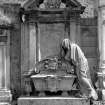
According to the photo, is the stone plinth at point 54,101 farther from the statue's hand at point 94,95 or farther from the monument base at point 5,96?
the monument base at point 5,96

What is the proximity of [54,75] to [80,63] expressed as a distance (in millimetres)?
886

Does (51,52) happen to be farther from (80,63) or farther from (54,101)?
(54,101)

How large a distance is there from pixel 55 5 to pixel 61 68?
2.12 meters

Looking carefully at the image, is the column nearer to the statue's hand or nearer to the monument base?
the statue's hand

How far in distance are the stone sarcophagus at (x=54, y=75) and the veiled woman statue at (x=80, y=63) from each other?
22 centimetres

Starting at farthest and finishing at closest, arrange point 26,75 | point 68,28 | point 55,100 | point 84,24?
point 84,24 → point 68,28 → point 26,75 → point 55,100

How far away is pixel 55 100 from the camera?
28.1 ft

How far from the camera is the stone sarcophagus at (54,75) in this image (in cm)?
898

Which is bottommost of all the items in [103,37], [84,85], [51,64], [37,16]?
[84,85]

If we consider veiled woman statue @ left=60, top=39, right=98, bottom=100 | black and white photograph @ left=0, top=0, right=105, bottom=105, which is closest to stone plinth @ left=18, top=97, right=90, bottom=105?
black and white photograph @ left=0, top=0, right=105, bottom=105

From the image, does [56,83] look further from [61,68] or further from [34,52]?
[34,52]

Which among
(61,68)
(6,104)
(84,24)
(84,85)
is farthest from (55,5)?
(6,104)

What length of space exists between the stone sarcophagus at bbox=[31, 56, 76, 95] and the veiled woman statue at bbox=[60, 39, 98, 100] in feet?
0.71

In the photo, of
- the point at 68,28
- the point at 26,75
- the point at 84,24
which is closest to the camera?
the point at 26,75
